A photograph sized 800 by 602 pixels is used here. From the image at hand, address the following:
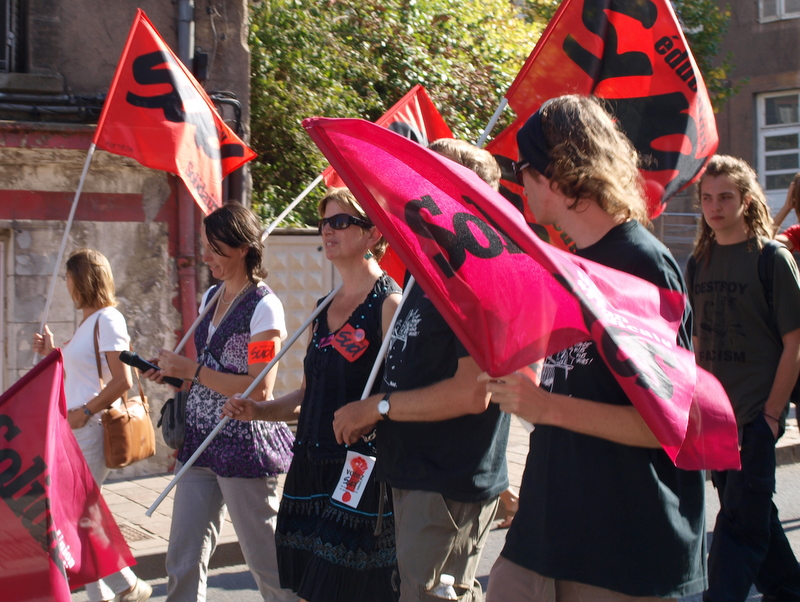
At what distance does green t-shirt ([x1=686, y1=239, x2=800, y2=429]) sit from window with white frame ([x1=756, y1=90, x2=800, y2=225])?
51.1 feet

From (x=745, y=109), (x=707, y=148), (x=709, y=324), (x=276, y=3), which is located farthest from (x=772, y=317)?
(x=745, y=109)

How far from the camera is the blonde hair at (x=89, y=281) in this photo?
4.56m

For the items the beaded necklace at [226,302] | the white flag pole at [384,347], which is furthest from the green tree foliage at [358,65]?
the white flag pole at [384,347]

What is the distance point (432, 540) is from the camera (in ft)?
9.27

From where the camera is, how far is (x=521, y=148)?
232cm

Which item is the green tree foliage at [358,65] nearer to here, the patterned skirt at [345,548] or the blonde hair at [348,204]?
the blonde hair at [348,204]

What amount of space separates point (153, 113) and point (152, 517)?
270 cm

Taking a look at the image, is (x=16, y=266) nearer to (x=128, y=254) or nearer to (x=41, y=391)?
(x=128, y=254)

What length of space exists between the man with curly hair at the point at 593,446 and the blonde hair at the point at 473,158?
23.6 inches

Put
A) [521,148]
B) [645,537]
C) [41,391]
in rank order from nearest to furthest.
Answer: [645,537] < [521,148] < [41,391]

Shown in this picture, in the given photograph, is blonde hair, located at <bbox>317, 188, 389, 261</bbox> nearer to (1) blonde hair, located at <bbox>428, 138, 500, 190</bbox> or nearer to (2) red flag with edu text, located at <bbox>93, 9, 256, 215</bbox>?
(1) blonde hair, located at <bbox>428, 138, 500, 190</bbox>

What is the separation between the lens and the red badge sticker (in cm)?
333

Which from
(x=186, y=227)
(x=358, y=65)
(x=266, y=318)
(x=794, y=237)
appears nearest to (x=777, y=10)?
(x=358, y=65)

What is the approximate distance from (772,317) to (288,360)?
18.2ft
